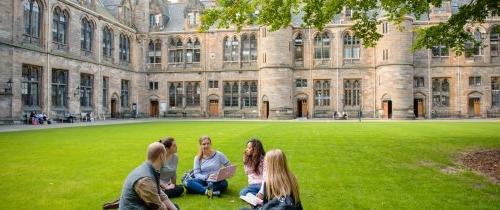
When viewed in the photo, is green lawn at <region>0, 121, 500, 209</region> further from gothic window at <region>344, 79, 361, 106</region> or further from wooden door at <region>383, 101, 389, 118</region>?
gothic window at <region>344, 79, 361, 106</region>

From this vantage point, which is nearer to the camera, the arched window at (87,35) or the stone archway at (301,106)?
the arched window at (87,35)

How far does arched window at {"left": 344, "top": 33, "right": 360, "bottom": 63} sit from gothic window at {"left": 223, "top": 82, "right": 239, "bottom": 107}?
13.4 metres

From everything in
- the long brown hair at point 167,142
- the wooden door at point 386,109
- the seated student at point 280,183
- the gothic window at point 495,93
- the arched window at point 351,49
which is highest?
the arched window at point 351,49

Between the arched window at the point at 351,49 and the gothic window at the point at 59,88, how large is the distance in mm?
30052

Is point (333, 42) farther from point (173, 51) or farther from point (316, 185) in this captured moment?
point (316, 185)

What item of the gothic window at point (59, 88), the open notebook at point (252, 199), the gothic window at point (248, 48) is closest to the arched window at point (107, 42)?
the gothic window at point (59, 88)

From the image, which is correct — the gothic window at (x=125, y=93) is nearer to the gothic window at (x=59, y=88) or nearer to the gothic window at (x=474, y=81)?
the gothic window at (x=59, y=88)

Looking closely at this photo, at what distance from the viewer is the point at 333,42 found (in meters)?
50.4

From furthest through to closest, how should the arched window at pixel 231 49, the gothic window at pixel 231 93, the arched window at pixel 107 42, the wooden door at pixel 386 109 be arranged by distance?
the gothic window at pixel 231 93 < the arched window at pixel 231 49 < the wooden door at pixel 386 109 < the arched window at pixel 107 42

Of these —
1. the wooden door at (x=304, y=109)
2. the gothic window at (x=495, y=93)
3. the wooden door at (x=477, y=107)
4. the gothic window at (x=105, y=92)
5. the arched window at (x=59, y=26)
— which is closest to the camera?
the arched window at (x=59, y=26)

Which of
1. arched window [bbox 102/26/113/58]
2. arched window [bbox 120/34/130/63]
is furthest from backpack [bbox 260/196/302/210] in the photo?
arched window [bbox 120/34/130/63]

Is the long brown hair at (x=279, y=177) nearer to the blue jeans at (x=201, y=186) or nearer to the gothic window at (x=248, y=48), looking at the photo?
the blue jeans at (x=201, y=186)

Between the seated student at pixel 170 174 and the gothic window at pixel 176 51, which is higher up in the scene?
the gothic window at pixel 176 51

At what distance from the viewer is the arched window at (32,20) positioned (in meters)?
33.8
